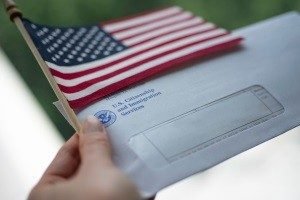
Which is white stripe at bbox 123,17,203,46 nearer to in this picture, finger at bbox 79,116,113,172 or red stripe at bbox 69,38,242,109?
red stripe at bbox 69,38,242,109

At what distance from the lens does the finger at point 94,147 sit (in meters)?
0.67

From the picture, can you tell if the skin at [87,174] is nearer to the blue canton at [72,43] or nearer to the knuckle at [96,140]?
the knuckle at [96,140]

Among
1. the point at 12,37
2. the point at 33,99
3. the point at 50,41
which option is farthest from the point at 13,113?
the point at 50,41

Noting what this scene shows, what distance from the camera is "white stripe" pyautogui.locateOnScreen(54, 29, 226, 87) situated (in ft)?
2.77

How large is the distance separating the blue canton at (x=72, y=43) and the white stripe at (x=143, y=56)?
46 millimetres

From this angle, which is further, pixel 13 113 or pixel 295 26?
pixel 13 113

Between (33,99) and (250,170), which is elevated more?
(33,99)

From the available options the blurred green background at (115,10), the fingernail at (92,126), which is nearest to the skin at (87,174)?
the fingernail at (92,126)

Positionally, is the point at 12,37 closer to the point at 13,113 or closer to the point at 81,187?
the point at 13,113

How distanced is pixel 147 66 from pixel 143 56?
0.13 feet

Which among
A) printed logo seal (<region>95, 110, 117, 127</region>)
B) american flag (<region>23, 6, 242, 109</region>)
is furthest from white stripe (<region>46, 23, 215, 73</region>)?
printed logo seal (<region>95, 110, 117, 127</region>)

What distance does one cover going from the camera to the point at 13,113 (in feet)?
4.59

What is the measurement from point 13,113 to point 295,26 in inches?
30.6

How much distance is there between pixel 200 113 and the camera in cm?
80
